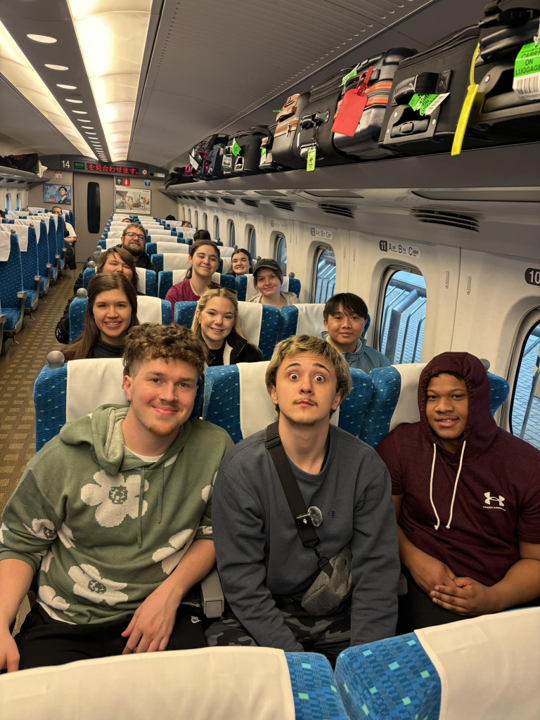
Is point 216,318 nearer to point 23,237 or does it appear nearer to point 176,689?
point 176,689

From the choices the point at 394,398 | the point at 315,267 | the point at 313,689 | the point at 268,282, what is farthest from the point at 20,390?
the point at 313,689

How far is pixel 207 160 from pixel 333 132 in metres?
4.82

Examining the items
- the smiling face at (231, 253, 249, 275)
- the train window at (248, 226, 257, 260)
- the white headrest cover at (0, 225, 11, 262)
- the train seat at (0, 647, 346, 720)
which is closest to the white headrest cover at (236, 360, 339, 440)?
the train seat at (0, 647, 346, 720)

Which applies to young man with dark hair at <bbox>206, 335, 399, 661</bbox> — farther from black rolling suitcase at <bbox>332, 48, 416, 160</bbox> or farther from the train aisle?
the train aisle

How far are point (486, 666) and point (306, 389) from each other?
1.13 meters

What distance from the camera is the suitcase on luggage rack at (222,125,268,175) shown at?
16.3 feet

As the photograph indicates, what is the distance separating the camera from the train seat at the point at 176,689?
745 mm

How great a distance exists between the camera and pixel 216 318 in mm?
3377

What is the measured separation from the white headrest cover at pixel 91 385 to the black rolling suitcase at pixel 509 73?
1.64m

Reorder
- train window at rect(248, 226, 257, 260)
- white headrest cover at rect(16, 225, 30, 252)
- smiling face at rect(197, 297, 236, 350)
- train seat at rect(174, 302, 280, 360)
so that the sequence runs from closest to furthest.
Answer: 1. smiling face at rect(197, 297, 236, 350)
2. train seat at rect(174, 302, 280, 360)
3. white headrest cover at rect(16, 225, 30, 252)
4. train window at rect(248, 226, 257, 260)

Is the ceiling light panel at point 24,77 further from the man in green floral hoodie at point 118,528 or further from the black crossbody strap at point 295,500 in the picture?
the black crossbody strap at point 295,500

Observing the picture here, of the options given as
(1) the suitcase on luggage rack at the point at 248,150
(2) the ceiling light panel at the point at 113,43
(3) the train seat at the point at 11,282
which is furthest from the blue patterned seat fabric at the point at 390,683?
(3) the train seat at the point at 11,282

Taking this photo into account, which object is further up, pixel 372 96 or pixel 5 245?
pixel 372 96

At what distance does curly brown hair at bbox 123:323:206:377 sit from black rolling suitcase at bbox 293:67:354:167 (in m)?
1.70
